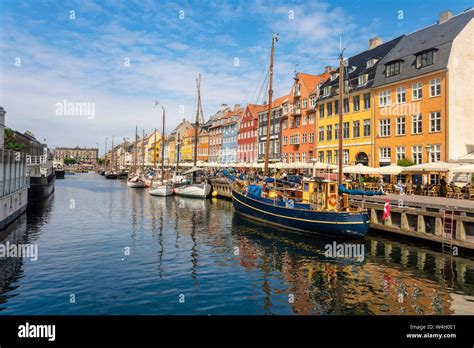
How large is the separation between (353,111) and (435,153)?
14.5 metres

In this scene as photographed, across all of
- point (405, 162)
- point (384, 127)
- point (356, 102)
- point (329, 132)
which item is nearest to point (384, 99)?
point (384, 127)

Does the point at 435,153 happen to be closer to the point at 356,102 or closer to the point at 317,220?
the point at 356,102

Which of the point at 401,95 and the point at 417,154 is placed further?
the point at 401,95

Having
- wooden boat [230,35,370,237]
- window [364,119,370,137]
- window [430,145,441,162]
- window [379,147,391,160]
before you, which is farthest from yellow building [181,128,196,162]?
wooden boat [230,35,370,237]

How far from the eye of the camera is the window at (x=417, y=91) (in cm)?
4161

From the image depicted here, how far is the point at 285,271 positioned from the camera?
17375 mm

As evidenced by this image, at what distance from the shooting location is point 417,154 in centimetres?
4181

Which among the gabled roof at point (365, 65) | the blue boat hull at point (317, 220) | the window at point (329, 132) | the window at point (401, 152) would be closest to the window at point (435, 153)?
the window at point (401, 152)

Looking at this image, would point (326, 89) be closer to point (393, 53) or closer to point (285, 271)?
point (393, 53)

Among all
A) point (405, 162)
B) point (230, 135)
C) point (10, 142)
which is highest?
point (230, 135)

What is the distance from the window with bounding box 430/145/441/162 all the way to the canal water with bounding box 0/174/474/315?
18512 mm

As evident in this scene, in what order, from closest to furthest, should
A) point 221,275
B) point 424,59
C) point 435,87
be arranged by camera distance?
point 221,275 → point 435,87 → point 424,59

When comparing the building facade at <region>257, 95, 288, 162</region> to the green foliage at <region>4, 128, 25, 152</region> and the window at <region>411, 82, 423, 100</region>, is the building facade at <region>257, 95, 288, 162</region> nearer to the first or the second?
the window at <region>411, 82, 423, 100</region>
